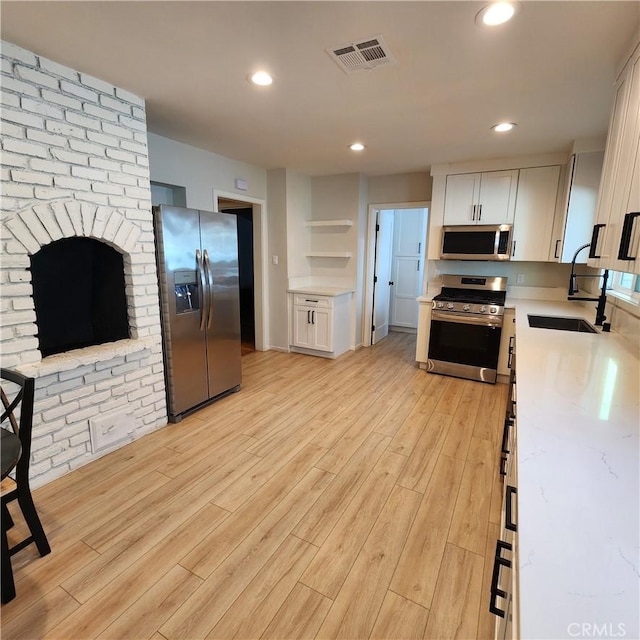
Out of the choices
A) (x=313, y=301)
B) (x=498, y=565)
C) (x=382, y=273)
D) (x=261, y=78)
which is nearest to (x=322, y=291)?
(x=313, y=301)

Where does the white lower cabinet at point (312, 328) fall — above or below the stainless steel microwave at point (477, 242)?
below

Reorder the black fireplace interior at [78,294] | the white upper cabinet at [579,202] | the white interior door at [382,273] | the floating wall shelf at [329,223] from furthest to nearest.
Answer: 1. the white interior door at [382,273]
2. the floating wall shelf at [329,223]
3. the white upper cabinet at [579,202]
4. the black fireplace interior at [78,294]

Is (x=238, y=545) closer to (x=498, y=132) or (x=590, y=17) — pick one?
(x=590, y=17)

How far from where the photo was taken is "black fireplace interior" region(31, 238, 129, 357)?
223 cm

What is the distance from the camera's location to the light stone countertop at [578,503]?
1.80ft

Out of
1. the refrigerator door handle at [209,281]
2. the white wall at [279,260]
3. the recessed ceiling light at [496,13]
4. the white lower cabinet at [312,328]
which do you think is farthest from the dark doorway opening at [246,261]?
the recessed ceiling light at [496,13]

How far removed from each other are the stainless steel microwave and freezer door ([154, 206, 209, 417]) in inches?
110

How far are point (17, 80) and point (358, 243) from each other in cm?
370

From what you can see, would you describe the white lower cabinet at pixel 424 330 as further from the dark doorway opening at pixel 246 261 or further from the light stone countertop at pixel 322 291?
the dark doorway opening at pixel 246 261

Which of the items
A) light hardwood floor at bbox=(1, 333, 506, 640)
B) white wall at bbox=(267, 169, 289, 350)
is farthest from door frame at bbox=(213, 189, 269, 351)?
light hardwood floor at bbox=(1, 333, 506, 640)

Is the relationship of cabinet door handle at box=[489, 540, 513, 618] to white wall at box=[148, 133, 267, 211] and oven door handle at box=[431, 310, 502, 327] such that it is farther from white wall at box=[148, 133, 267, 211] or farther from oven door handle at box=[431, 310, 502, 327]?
white wall at box=[148, 133, 267, 211]

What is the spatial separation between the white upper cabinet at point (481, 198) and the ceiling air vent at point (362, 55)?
2.41m

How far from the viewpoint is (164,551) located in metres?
1.71

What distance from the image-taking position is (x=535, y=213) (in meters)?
3.71
